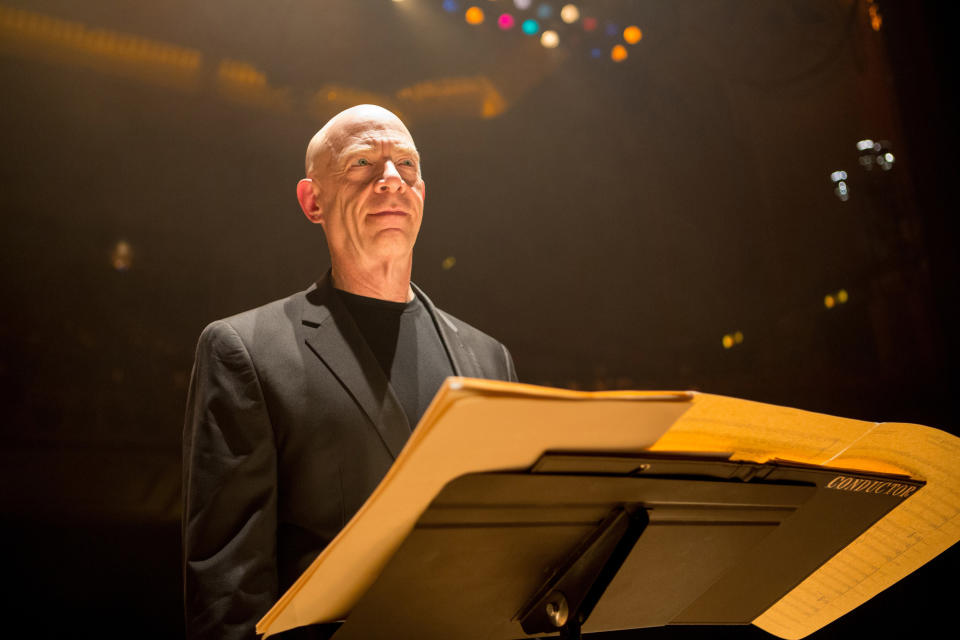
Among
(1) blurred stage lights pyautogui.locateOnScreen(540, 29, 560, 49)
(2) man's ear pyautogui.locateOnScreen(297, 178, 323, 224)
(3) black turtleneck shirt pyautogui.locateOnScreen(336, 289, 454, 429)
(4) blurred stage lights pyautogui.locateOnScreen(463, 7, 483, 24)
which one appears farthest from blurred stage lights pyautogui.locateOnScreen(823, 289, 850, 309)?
(2) man's ear pyautogui.locateOnScreen(297, 178, 323, 224)

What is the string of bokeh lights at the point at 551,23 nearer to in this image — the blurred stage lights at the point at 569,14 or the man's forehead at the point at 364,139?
the blurred stage lights at the point at 569,14

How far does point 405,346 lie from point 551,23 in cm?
141

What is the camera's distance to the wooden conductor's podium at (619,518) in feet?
1.85

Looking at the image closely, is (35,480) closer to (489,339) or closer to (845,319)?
(489,339)

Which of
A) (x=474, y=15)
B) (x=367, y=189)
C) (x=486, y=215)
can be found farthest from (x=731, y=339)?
(x=367, y=189)

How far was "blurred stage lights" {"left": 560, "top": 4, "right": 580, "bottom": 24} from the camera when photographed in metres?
2.39

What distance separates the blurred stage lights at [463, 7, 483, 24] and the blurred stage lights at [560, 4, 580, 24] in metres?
0.27

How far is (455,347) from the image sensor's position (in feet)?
4.82

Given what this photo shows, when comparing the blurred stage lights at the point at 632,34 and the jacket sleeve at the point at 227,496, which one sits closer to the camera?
the jacket sleeve at the point at 227,496

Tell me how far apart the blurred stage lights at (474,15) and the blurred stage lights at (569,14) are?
0.88ft

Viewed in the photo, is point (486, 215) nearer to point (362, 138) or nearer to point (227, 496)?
point (362, 138)

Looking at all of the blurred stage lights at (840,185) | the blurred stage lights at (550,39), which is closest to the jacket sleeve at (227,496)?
the blurred stage lights at (550,39)

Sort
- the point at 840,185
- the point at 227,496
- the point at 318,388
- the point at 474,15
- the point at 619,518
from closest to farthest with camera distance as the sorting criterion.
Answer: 1. the point at 619,518
2. the point at 227,496
3. the point at 318,388
4. the point at 474,15
5. the point at 840,185

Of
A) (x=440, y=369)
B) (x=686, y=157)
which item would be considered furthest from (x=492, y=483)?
(x=686, y=157)
